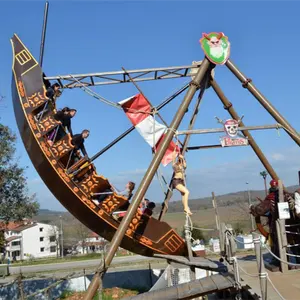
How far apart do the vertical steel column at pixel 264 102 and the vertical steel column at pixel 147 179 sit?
108 centimetres

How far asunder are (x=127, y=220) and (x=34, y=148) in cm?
234

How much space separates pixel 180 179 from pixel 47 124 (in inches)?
109

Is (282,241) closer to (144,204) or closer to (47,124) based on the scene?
(144,204)

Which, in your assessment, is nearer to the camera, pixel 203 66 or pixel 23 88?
pixel 23 88

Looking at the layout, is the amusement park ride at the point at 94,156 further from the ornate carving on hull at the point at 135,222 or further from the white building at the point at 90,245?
the white building at the point at 90,245

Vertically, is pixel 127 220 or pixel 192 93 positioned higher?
pixel 192 93

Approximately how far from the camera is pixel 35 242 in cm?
5909

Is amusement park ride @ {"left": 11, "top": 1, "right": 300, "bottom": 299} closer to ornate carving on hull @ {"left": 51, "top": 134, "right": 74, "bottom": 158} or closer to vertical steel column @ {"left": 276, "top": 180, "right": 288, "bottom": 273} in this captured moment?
ornate carving on hull @ {"left": 51, "top": 134, "right": 74, "bottom": 158}

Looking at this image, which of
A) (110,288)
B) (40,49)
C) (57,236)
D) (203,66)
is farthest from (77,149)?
(57,236)

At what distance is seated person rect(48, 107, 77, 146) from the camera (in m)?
7.71

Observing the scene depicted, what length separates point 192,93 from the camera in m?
8.00

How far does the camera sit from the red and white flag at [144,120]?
350 inches

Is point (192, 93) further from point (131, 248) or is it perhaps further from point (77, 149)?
point (131, 248)

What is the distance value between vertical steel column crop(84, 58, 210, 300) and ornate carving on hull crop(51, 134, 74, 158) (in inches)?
66.5
